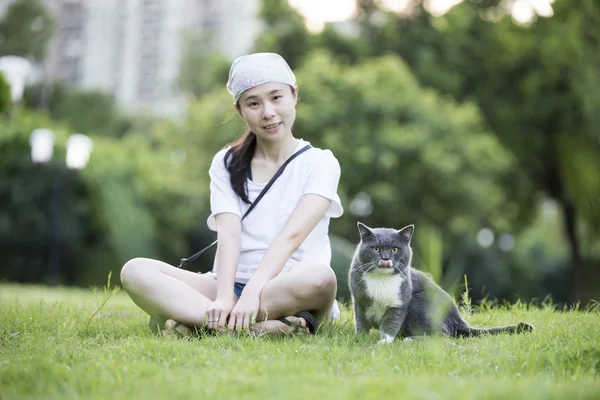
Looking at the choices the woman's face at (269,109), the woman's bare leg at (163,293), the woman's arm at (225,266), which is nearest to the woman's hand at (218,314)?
the woman's arm at (225,266)

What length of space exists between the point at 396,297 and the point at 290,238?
65cm

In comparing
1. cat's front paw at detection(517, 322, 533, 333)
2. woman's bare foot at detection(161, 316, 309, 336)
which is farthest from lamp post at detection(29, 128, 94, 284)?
cat's front paw at detection(517, 322, 533, 333)

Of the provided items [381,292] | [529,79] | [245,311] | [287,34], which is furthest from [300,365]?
[287,34]

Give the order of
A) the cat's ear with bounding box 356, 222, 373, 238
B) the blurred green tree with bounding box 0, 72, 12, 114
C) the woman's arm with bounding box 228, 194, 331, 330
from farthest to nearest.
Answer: the blurred green tree with bounding box 0, 72, 12, 114 < the cat's ear with bounding box 356, 222, 373, 238 < the woman's arm with bounding box 228, 194, 331, 330

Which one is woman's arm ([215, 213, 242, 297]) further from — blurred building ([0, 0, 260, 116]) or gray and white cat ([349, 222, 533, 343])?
blurred building ([0, 0, 260, 116])

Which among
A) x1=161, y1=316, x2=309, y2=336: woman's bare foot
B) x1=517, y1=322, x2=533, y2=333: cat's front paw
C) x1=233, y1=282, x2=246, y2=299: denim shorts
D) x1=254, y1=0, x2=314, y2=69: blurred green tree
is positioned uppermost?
x1=254, y1=0, x2=314, y2=69: blurred green tree

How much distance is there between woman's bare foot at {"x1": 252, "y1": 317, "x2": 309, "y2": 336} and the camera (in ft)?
11.5

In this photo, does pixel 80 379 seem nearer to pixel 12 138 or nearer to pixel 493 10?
pixel 12 138

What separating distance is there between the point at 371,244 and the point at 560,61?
1573 cm

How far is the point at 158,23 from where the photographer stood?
134 feet

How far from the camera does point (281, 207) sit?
387 centimetres

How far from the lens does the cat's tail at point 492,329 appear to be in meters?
3.51

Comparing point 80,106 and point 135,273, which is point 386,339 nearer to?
point 135,273

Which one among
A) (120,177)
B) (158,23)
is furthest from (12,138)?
(158,23)
